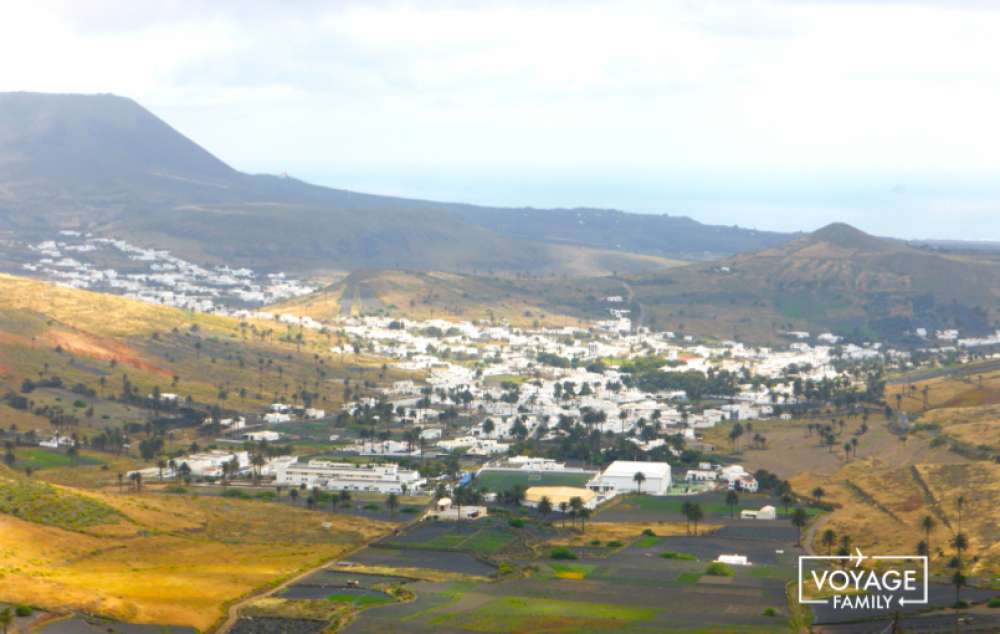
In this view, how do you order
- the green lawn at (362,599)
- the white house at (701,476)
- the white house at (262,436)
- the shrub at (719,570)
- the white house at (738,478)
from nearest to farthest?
the green lawn at (362,599)
the shrub at (719,570)
the white house at (738,478)
the white house at (701,476)
the white house at (262,436)

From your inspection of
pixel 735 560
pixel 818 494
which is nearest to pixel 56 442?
pixel 818 494

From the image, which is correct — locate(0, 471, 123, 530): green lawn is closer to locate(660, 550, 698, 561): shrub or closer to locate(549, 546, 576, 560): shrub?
locate(549, 546, 576, 560): shrub

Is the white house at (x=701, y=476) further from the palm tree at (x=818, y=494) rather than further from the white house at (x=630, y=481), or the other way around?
the palm tree at (x=818, y=494)

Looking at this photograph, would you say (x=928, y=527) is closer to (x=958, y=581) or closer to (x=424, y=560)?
(x=958, y=581)

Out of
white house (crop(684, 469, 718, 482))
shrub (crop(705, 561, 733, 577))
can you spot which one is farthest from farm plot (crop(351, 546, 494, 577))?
white house (crop(684, 469, 718, 482))

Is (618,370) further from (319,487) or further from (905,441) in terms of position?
(319,487)

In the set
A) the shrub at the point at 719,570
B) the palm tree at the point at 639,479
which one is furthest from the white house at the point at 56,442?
the shrub at the point at 719,570
